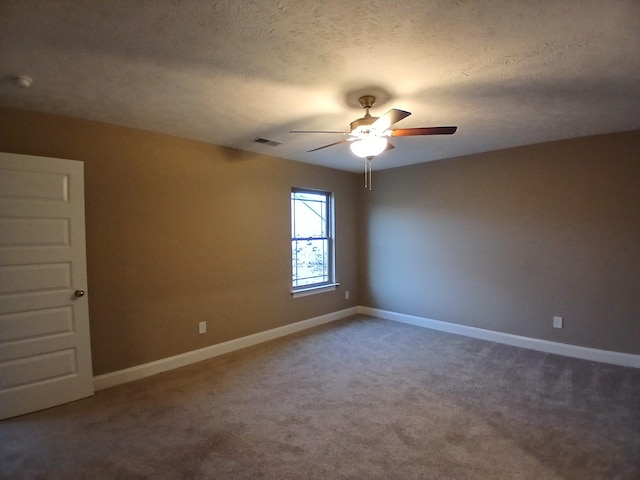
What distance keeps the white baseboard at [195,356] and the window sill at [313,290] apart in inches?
14.9

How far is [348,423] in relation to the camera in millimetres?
2529

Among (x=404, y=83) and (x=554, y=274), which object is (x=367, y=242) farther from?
(x=404, y=83)

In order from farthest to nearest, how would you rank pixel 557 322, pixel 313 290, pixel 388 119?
pixel 313 290
pixel 557 322
pixel 388 119

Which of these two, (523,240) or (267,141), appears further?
(523,240)

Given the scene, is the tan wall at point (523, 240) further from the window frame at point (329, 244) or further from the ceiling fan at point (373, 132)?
the ceiling fan at point (373, 132)

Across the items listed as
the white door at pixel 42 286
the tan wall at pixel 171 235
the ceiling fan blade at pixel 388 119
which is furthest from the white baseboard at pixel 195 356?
the ceiling fan blade at pixel 388 119

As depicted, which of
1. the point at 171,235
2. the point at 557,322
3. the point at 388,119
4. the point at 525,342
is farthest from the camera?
the point at 525,342

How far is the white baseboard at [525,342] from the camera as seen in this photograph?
141 inches

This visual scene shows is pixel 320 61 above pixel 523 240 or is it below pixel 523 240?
above

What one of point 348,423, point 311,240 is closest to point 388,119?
point 348,423

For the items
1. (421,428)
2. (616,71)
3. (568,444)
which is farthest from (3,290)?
(616,71)

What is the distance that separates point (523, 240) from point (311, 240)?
2.77m

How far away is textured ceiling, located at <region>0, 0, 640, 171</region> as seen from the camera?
1.62m

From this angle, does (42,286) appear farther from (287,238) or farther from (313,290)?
(313,290)
